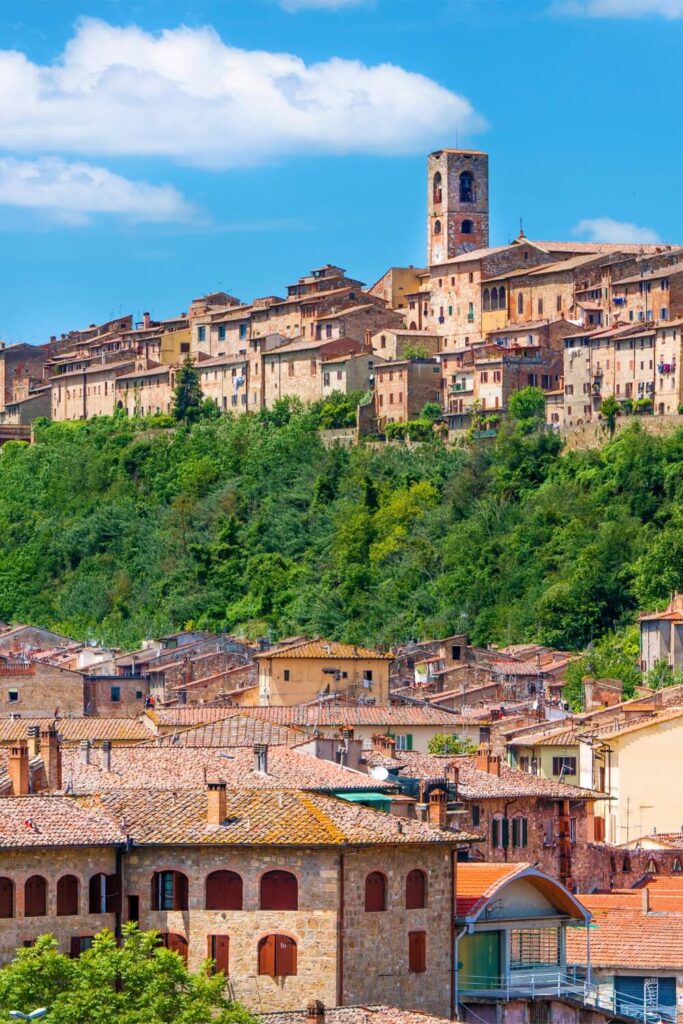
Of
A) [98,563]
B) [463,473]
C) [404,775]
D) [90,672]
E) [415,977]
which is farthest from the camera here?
[98,563]

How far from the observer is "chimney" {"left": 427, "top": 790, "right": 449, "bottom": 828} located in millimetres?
40062

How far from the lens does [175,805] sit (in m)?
36.9

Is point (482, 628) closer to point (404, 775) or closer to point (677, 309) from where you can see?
point (677, 309)

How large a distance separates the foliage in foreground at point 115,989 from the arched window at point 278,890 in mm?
2268

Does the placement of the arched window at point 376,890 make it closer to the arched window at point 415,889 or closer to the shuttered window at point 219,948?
the arched window at point 415,889

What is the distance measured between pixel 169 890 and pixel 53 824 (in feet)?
5.42

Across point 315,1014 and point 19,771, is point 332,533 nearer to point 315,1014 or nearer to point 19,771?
point 19,771

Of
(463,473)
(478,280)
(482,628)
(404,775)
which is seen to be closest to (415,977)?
(404,775)

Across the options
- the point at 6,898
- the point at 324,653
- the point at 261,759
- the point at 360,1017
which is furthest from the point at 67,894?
the point at 324,653

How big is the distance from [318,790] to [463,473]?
7331cm

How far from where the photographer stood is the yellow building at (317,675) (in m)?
Result: 73.2

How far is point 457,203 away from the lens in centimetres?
13738

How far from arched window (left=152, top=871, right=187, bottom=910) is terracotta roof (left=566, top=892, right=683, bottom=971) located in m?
6.77

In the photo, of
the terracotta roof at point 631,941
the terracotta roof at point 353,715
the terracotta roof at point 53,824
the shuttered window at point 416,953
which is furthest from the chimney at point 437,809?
the terracotta roof at point 353,715
